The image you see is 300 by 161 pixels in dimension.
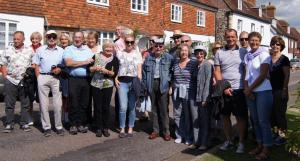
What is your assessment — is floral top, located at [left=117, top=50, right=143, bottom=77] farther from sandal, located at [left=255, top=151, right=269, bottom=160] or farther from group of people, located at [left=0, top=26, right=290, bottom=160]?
sandal, located at [left=255, top=151, right=269, bottom=160]

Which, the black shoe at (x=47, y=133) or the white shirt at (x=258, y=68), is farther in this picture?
the black shoe at (x=47, y=133)

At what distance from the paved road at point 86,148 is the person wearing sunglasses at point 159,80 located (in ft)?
1.34

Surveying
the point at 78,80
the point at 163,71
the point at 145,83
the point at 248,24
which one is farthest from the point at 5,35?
the point at 248,24

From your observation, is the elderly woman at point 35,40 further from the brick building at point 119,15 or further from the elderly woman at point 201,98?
the brick building at point 119,15

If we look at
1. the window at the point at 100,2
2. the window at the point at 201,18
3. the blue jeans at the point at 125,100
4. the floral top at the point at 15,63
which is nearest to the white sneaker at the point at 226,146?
the blue jeans at the point at 125,100

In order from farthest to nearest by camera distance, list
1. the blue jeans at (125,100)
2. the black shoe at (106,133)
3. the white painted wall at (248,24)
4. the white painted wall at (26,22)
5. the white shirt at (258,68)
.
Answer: the white painted wall at (248,24) → the white painted wall at (26,22) → the black shoe at (106,133) → the blue jeans at (125,100) → the white shirt at (258,68)

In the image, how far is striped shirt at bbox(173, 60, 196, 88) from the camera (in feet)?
23.9

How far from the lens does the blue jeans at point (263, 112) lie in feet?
20.2

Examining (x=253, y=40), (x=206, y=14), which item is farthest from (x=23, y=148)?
(x=206, y=14)

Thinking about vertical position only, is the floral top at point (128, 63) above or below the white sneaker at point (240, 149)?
above

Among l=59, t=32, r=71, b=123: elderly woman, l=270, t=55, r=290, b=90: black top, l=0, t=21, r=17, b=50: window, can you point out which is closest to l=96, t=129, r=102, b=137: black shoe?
l=59, t=32, r=71, b=123: elderly woman

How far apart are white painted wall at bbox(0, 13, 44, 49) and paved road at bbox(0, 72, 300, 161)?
30.6 ft

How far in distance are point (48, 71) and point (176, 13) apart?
21.8m

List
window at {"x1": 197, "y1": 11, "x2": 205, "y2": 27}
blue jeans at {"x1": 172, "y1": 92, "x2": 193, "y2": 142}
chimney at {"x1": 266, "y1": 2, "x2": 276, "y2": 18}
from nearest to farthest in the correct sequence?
1. blue jeans at {"x1": 172, "y1": 92, "x2": 193, "y2": 142}
2. window at {"x1": 197, "y1": 11, "x2": 205, "y2": 27}
3. chimney at {"x1": 266, "y1": 2, "x2": 276, "y2": 18}
